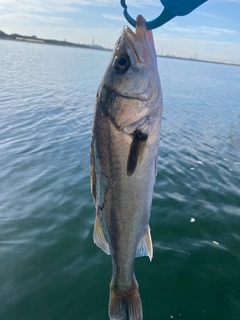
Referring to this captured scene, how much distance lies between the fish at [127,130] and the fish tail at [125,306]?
0.82 m

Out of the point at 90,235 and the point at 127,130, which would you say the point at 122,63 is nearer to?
the point at 127,130

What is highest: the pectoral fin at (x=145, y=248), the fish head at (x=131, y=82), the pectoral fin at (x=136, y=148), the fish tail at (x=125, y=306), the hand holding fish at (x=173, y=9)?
the hand holding fish at (x=173, y=9)

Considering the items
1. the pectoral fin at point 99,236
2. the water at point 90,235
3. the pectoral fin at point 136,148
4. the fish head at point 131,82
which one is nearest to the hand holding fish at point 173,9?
the fish head at point 131,82

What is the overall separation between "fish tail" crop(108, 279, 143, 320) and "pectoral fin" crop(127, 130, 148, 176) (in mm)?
1455

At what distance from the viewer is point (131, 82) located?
8.36ft

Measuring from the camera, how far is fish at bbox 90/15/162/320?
2.49 meters

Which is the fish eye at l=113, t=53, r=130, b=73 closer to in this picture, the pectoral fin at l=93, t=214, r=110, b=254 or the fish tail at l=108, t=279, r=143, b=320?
the pectoral fin at l=93, t=214, r=110, b=254

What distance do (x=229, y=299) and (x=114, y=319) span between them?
3.07m

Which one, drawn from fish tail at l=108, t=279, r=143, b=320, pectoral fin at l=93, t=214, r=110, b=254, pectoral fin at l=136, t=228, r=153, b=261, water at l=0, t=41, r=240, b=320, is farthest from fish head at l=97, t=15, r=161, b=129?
water at l=0, t=41, r=240, b=320

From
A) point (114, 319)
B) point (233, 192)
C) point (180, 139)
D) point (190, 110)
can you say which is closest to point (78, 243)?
point (114, 319)

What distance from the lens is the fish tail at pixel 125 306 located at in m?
2.94

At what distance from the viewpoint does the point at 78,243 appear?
623 centimetres

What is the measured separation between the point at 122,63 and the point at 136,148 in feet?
2.61

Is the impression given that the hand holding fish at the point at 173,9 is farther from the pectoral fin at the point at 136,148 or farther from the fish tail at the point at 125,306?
the fish tail at the point at 125,306
